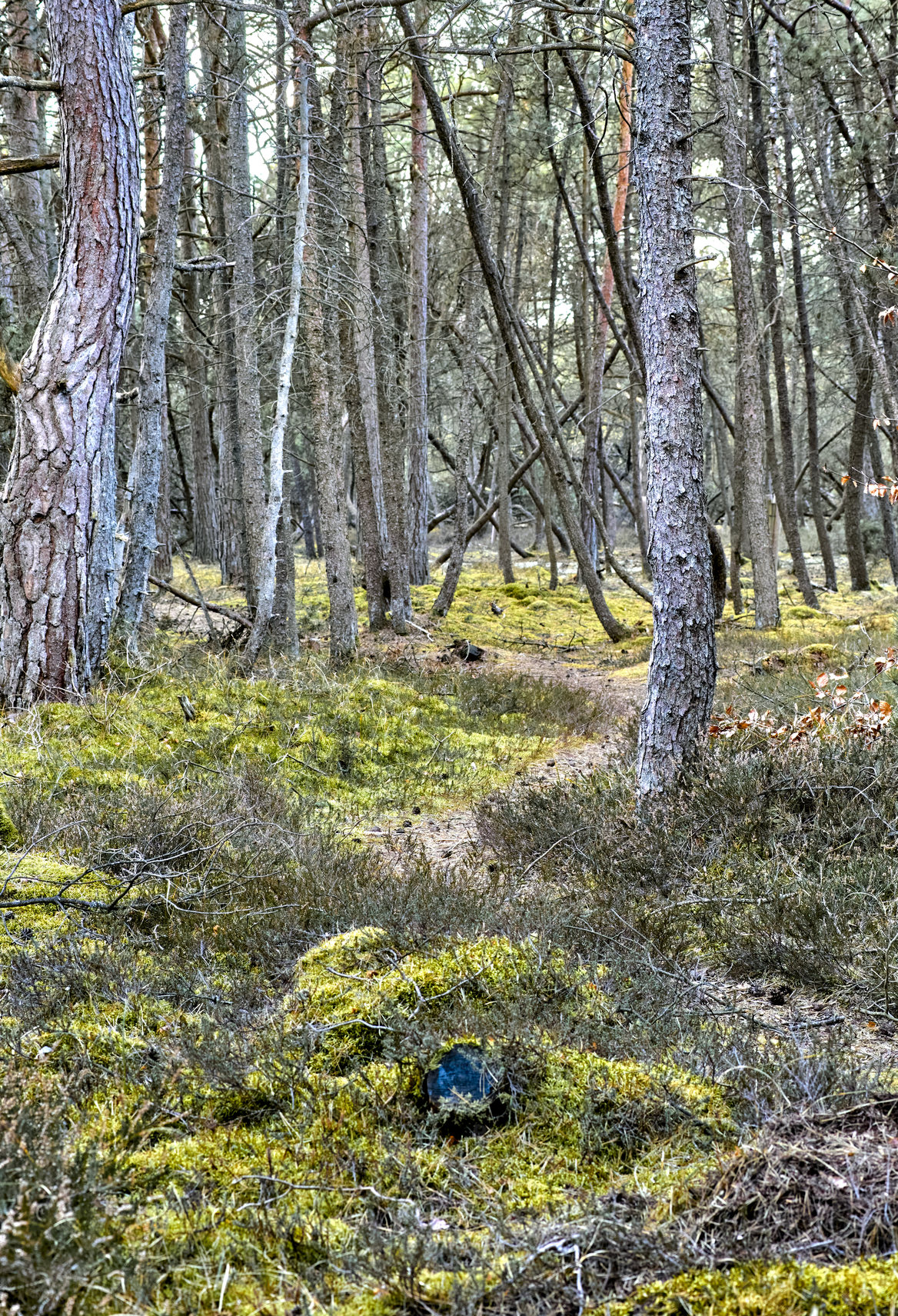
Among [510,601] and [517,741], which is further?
[510,601]

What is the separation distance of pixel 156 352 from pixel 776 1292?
9.00 m

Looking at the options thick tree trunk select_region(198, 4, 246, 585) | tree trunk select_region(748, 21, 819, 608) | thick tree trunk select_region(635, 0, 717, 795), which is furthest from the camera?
tree trunk select_region(748, 21, 819, 608)

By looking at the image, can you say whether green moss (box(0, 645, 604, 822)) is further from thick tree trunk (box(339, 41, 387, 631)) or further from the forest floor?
thick tree trunk (box(339, 41, 387, 631))

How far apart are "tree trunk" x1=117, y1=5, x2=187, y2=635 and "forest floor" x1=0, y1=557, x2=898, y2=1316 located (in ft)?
8.01

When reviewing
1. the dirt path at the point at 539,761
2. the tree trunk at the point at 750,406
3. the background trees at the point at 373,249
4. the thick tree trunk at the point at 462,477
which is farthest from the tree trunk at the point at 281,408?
the tree trunk at the point at 750,406

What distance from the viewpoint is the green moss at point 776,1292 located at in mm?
1812

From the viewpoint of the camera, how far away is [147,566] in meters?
8.86

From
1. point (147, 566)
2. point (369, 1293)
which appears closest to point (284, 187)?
point (147, 566)

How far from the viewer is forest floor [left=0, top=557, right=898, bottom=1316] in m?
2.01

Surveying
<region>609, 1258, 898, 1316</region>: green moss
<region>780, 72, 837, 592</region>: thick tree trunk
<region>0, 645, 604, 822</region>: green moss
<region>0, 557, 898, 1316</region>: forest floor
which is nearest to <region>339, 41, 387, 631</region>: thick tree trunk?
<region>0, 645, 604, 822</region>: green moss

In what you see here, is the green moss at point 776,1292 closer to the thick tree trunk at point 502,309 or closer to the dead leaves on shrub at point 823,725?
the dead leaves on shrub at point 823,725

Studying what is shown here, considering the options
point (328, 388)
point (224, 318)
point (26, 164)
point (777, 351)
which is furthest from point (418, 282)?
point (26, 164)

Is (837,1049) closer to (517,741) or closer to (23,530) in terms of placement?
(517,741)

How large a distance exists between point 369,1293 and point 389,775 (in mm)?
5277
